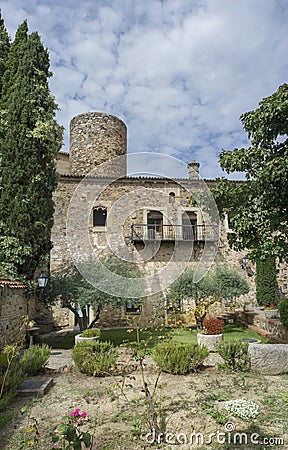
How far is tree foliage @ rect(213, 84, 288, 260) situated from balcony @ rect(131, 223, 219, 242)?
7298 millimetres

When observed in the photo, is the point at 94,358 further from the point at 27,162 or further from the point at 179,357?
the point at 27,162

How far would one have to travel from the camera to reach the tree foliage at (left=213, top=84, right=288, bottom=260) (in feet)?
18.1

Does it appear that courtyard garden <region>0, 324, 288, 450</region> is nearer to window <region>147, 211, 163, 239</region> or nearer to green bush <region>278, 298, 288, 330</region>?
green bush <region>278, 298, 288, 330</region>

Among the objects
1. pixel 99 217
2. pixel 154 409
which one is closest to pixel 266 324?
pixel 154 409

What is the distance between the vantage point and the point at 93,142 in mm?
15953

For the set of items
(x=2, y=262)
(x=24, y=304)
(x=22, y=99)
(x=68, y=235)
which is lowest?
(x=24, y=304)

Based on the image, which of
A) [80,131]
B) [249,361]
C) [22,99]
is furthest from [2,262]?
[80,131]

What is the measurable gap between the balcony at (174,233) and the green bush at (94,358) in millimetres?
7596

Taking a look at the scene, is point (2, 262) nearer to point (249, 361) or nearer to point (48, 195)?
point (48, 195)

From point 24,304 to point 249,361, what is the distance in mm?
5631

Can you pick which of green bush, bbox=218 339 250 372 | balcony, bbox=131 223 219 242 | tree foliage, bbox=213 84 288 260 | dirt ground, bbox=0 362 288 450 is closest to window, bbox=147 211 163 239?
balcony, bbox=131 223 219 242

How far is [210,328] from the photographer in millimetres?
8609

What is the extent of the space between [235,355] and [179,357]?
1.03 metres

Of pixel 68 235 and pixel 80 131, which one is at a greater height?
pixel 80 131
